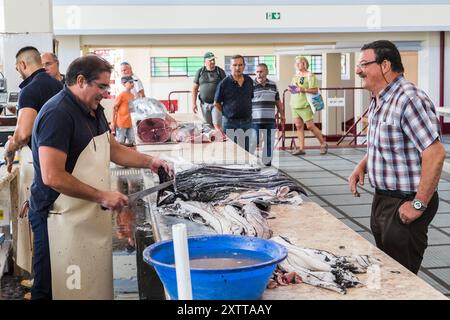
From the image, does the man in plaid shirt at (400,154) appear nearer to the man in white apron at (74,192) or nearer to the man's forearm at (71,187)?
the man in white apron at (74,192)

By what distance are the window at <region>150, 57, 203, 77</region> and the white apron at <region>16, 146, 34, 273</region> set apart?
49.1ft

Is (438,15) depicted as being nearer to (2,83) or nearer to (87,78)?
(2,83)

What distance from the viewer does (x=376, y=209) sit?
138 inches

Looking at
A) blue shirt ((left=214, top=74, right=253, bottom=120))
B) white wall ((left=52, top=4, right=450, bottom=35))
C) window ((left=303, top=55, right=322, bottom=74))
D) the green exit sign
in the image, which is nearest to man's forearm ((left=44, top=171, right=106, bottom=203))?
blue shirt ((left=214, top=74, right=253, bottom=120))

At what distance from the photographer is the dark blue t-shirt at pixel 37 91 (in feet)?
14.8

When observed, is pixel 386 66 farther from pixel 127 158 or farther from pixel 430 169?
pixel 127 158

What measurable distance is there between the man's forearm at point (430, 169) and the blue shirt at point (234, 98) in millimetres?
5655

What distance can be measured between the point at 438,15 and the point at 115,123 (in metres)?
7.66

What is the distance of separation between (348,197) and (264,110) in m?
2.26

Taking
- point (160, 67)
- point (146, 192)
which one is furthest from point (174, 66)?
point (146, 192)

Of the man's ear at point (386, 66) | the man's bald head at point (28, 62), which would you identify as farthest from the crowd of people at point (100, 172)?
the man's bald head at point (28, 62)

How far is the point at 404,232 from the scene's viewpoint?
333cm
